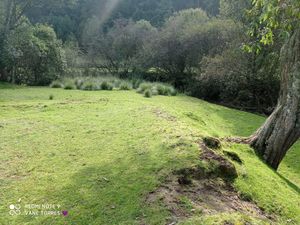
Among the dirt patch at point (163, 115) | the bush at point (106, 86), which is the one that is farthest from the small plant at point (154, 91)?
the dirt patch at point (163, 115)

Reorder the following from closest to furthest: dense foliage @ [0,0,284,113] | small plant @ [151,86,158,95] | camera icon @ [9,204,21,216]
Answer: camera icon @ [9,204,21,216], dense foliage @ [0,0,284,113], small plant @ [151,86,158,95]

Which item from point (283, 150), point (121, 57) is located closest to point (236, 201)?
point (283, 150)

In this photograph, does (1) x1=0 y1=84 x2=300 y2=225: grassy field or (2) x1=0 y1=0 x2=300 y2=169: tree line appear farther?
(2) x1=0 y1=0 x2=300 y2=169: tree line

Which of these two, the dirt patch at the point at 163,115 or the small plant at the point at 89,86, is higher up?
the dirt patch at the point at 163,115

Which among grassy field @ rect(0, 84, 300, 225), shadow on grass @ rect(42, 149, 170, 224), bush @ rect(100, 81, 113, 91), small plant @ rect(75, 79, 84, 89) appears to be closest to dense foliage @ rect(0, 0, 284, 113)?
grassy field @ rect(0, 84, 300, 225)

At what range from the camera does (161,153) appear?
450 cm

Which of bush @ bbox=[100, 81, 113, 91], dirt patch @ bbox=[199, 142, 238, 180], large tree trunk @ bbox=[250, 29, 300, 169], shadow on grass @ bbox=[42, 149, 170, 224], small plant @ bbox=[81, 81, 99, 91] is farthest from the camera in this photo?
bush @ bbox=[100, 81, 113, 91]

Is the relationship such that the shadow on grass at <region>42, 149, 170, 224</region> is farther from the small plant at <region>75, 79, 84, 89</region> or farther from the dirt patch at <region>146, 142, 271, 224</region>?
the small plant at <region>75, 79, 84, 89</region>

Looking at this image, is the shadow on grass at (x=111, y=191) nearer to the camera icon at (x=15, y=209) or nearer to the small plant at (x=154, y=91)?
the camera icon at (x=15, y=209)

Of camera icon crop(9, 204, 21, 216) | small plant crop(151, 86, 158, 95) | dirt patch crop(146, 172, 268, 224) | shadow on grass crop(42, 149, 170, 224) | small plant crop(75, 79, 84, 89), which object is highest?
dirt patch crop(146, 172, 268, 224)

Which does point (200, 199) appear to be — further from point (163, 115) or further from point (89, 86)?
point (89, 86)

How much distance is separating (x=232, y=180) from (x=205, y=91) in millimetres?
14207

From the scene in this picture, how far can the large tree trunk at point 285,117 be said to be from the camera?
541 cm

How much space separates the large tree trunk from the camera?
5405 mm
